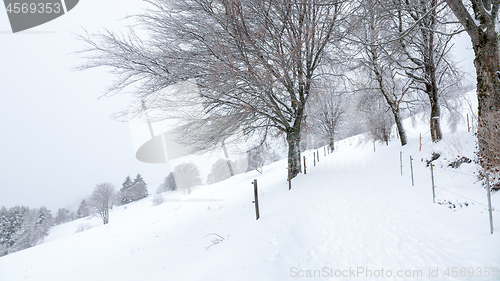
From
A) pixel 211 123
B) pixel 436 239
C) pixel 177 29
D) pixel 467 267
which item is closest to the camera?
pixel 467 267

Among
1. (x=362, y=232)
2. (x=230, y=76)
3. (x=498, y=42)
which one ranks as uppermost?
(x=230, y=76)

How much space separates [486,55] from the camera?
419cm

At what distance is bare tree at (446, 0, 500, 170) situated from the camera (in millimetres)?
4020

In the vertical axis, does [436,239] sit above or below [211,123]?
below

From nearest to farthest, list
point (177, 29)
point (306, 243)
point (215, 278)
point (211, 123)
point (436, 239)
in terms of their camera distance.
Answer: point (215, 278) < point (436, 239) < point (306, 243) < point (177, 29) < point (211, 123)

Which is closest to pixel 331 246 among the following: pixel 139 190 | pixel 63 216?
pixel 139 190

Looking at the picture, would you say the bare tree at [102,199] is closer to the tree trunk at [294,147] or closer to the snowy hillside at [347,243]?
the snowy hillside at [347,243]

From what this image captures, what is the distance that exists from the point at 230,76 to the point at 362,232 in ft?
17.3

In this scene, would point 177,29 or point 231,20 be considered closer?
point 231,20

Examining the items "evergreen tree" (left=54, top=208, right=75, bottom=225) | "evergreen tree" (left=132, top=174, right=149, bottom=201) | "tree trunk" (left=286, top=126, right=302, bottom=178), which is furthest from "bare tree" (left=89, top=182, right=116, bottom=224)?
"evergreen tree" (left=54, top=208, right=75, bottom=225)

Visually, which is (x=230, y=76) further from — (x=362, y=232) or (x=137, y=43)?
(x=362, y=232)

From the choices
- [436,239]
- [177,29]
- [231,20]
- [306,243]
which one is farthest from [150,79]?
[436,239]

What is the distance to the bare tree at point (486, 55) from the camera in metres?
4.02

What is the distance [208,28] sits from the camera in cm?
589
